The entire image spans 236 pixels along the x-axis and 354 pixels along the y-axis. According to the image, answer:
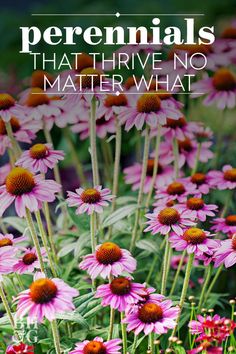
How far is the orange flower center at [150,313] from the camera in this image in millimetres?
1041

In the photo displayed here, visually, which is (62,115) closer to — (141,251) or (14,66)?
(141,251)

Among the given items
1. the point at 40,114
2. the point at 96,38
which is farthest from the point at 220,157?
the point at 96,38

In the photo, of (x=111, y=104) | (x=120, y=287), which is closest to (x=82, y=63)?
(x=111, y=104)

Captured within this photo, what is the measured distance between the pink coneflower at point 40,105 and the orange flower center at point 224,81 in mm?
354

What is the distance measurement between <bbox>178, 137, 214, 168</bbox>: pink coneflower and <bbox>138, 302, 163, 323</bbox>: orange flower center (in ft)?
1.90

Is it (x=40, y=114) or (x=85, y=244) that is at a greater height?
(x=40, y=114)

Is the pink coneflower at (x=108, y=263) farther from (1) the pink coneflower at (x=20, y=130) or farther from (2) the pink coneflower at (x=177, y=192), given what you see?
(1) the pink coneflower at (x=20, y=130)

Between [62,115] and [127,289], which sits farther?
[62,115]

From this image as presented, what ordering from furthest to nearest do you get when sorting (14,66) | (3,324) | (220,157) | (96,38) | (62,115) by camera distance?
(14,66) → (96,38) → (220,157) → (62,115) → (3,324)

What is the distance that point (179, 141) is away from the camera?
1.62 m

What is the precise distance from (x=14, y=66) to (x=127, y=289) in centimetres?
197

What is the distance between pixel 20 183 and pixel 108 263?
183 millimetres

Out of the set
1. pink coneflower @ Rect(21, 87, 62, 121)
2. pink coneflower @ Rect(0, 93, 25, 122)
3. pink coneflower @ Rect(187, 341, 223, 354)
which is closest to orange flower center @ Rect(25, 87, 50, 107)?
pink coneflower @ Rect(21, 87, 62, 121)

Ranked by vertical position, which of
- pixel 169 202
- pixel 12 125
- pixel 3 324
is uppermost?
pixel 12 125
